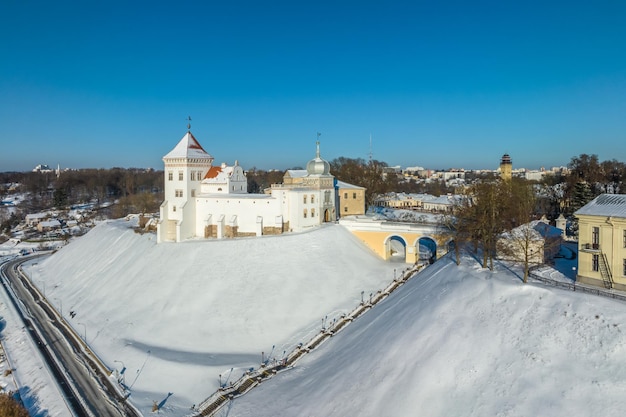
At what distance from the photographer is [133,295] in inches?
1516

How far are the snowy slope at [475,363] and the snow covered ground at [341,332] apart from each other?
0.06 meters

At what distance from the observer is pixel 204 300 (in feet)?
117

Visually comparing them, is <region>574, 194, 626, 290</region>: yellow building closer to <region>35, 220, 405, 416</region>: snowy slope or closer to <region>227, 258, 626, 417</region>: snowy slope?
<region>227, 258, 626, 417</region>: snowy slope

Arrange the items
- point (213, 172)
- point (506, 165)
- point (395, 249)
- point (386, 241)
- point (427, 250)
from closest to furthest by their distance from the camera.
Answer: point (386, 241), point (427, 250), point (395, 249), point (213, 172), point (506, 165)

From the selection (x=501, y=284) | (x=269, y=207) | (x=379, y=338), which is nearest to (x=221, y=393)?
(x=379, y=338)

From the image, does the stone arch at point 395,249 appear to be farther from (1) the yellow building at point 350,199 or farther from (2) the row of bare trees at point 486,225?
(2) the row of bare trees at point 486,225

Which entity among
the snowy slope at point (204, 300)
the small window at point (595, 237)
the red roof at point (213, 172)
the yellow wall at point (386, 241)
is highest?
the red roof at point (213, 172)

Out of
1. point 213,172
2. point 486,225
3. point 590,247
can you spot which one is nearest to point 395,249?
point 486,225

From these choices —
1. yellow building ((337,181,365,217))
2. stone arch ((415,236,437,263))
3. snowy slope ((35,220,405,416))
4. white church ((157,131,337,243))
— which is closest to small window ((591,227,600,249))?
stone arch ((415,236,437,263))

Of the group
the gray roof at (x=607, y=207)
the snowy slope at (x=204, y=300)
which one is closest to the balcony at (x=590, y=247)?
the gray roof at (x=607, y=207)

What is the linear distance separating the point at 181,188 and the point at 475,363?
36.8 metres

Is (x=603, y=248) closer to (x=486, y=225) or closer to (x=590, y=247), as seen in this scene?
(x=590, y=247)

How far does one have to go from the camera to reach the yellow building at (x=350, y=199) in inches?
2033

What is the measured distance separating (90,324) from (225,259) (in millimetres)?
11667
